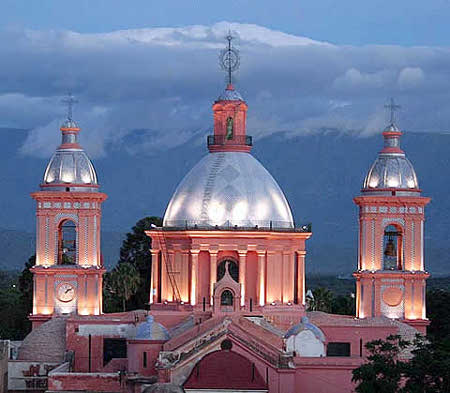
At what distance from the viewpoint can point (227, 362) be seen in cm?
6309

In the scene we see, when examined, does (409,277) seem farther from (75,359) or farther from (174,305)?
(75,359)

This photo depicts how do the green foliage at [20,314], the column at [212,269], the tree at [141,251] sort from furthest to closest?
1. the tree at [141,251]
2. the green foliage at [20,314]
3. the column at [212,269]

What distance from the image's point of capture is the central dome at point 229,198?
7456 cm

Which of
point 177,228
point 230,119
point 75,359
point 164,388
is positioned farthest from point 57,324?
point 164,388

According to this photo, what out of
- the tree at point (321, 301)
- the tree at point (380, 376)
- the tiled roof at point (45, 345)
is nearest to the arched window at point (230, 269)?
the tiled roof at point (45, 345)

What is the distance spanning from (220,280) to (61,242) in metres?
11.0

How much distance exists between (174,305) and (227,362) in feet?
40.7

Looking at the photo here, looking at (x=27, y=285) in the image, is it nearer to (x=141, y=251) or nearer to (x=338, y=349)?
(x=141, y=251)

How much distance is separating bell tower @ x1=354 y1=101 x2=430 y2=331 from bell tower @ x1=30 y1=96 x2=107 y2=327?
41.0ft

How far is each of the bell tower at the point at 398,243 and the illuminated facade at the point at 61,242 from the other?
492 inches

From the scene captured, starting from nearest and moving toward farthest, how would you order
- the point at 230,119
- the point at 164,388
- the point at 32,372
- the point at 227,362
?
the point at 164,388 → the point at 227,362 → the point at 32,372 → the point at 230,119

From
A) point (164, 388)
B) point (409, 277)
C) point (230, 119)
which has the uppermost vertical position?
point (230, 119)

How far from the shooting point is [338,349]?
233 ft

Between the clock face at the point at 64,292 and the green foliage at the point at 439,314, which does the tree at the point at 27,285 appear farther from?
the green foliage at the point at 439,314
